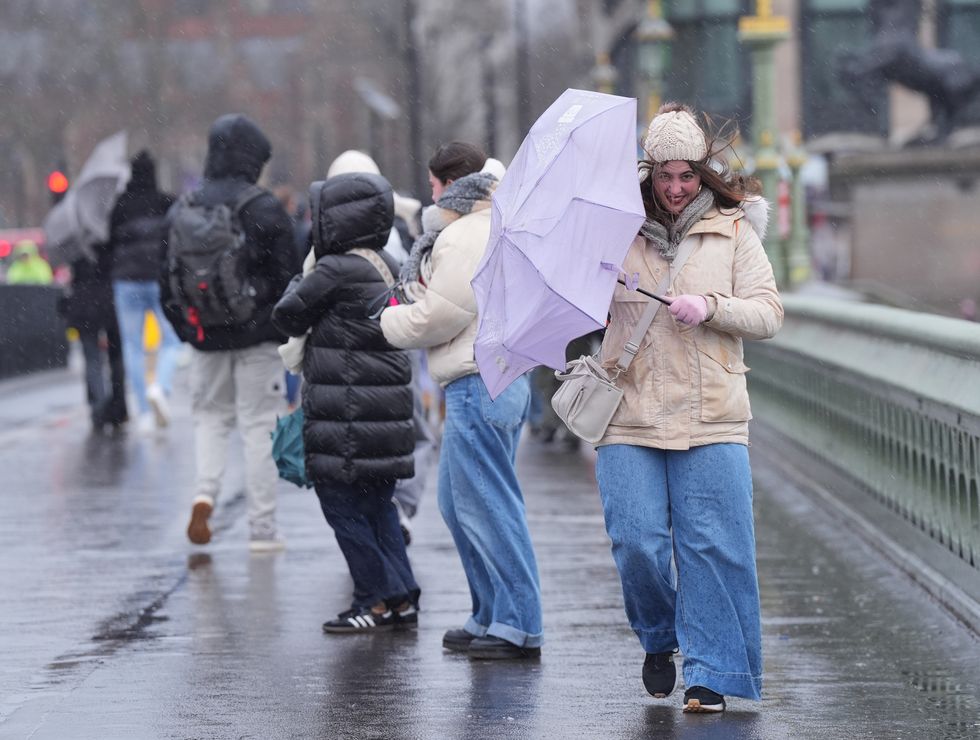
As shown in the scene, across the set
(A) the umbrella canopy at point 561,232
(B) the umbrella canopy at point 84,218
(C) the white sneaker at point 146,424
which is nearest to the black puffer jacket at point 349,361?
(A) the umbrella canopy at point 561,232

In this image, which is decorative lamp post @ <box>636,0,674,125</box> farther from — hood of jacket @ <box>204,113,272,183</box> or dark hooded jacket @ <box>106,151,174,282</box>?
hood of jacket @ <box>204,113,272,183</box>

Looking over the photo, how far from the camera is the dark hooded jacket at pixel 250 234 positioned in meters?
10.3

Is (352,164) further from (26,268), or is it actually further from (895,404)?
(26,268)

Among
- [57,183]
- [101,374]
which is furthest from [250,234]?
[57,183]

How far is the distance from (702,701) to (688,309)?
1238 millimetres

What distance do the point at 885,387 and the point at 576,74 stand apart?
83867 mm

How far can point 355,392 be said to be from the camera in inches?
324

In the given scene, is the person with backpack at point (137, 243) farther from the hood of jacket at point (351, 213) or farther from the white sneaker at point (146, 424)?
the hood of jacket at point (351, 213)

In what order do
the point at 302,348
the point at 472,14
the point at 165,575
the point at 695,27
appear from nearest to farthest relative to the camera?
the point at 302,348
the point at 165,575
the point at 695,27
the point at 472,14

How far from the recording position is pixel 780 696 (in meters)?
6.89

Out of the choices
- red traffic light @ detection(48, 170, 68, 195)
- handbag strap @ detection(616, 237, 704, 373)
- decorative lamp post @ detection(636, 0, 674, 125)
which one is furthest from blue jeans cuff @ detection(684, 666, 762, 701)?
decorative lamp post @ detection(636, 0, 674, 125)

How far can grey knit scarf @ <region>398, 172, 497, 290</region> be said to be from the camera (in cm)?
773

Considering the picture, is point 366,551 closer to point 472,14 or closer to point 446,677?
point 446,677

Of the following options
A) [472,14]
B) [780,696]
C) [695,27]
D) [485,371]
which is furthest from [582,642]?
[472,14]
